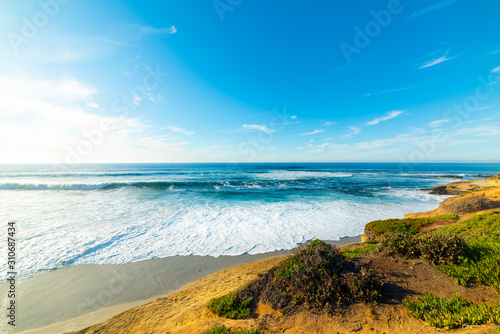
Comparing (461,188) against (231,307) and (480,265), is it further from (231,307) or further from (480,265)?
(231,307)

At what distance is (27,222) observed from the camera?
1206cm

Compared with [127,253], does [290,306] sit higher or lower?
higher

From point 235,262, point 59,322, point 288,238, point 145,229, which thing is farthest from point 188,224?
point 59,322

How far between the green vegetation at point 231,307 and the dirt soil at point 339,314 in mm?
124

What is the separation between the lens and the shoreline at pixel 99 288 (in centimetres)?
514

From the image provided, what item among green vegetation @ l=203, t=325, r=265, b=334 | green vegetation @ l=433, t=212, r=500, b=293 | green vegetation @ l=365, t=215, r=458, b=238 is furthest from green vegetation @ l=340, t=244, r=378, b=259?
green vegetation @ l=203, t=325, r=265, b=334

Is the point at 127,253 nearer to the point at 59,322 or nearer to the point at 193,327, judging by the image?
the point at 59,322

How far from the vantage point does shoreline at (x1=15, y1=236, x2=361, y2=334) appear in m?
5.14

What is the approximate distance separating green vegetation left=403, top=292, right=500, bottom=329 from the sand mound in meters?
11.2

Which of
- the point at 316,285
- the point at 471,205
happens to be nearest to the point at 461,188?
the point at 471,205

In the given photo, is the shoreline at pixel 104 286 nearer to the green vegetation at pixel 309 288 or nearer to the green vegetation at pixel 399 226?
the green vegetation at pixel 309 288

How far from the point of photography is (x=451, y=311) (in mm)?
3188

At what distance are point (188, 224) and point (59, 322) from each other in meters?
7.51

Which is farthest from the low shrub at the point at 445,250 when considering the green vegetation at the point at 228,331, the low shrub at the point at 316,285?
the green vegetation at the point at 228,331
